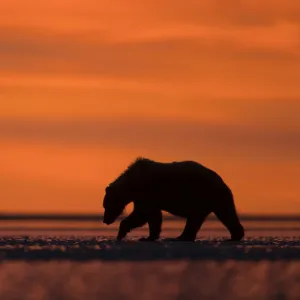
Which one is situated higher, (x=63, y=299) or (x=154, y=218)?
(x=154, y=218)

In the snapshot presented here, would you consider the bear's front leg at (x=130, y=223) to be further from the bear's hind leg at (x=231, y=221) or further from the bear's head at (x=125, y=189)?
the bear's hind leg at (x=231, y=221)

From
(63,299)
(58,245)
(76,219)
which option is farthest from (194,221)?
(76,219)

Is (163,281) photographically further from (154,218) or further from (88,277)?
(154,218)

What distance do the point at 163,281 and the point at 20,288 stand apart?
255 cm

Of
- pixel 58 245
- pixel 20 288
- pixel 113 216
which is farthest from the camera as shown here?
pixel 113 216

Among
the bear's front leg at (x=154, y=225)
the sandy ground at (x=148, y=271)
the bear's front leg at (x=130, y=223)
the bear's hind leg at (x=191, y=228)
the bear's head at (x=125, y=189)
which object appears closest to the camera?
the sandy ground at (x=148, y=271)

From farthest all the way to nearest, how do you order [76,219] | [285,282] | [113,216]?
[76,219] → [113,216] → [285,282]

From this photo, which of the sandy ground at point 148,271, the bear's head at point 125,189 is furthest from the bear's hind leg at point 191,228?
the sandy ground at point 148,271

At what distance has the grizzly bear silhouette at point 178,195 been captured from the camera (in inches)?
1537

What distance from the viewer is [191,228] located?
3862 centimetres

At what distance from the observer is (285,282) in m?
23.2

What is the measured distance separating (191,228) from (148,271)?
13.9 meters

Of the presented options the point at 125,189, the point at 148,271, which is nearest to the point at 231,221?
the point at 125,189

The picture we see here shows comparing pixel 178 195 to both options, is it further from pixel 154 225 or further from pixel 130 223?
pixel 130 223
